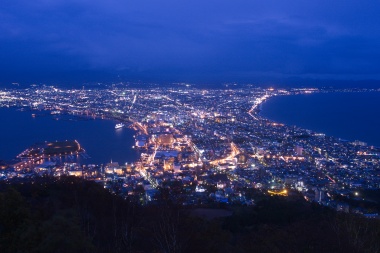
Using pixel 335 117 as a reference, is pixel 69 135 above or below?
below

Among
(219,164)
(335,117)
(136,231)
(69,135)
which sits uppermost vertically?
(136,231)

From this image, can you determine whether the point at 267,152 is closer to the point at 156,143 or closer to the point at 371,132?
the point at 156,143

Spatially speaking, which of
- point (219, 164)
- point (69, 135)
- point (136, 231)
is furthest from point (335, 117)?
point (136, 231)

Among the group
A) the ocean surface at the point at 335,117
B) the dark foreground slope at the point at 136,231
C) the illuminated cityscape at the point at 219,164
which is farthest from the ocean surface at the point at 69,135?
the ocean surface at the point at 335,117

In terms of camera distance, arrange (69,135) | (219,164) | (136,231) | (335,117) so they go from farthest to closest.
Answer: (335,117)
(69,135)
(219,164)
(136,231)

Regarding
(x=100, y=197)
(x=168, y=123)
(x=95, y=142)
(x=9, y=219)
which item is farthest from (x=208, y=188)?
(x=168, y=123)

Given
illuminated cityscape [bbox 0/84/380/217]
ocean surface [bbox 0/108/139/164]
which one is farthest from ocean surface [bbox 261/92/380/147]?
ocean surface [bbox 0/108/139/164]

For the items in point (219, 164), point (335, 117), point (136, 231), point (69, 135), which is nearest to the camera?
point (136, 231)

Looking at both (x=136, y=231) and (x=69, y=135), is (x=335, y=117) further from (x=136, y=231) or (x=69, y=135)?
(x=136, y=231)
